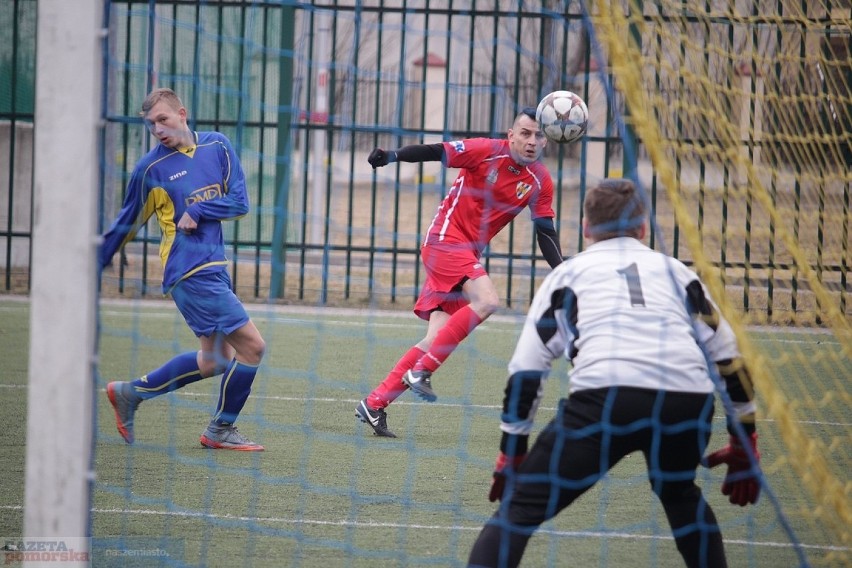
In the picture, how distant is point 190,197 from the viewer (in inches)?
224

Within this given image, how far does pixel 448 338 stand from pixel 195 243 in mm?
1556

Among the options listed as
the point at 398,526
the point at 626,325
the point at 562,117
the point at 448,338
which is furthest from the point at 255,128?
the point at 626,325

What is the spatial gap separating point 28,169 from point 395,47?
40.0 feet

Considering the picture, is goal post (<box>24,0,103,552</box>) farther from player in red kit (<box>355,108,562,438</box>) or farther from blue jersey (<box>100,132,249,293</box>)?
player in red kit (<box>355,108,562,438</box>)

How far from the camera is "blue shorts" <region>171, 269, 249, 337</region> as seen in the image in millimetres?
5707

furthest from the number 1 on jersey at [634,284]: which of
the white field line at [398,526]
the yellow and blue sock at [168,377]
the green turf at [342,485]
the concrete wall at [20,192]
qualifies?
the concrete wall at [20,192]

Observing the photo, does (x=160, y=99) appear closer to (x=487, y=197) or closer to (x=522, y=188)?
(x=487, y=197)

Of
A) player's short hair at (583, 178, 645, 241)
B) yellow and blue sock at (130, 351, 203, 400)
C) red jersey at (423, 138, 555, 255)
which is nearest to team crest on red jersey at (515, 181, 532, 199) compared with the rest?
red jersey at (423, 138, 555, 255)

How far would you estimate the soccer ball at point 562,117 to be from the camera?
622cm

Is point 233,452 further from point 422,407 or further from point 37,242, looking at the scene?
point 37,242

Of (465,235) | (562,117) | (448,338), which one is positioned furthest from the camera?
(465,235)

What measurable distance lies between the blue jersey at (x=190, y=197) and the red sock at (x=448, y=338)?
1.29 meters

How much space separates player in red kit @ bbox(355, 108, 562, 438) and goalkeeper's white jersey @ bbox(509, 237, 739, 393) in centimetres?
276

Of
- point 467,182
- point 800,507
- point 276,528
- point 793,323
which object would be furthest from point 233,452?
point 793,323
